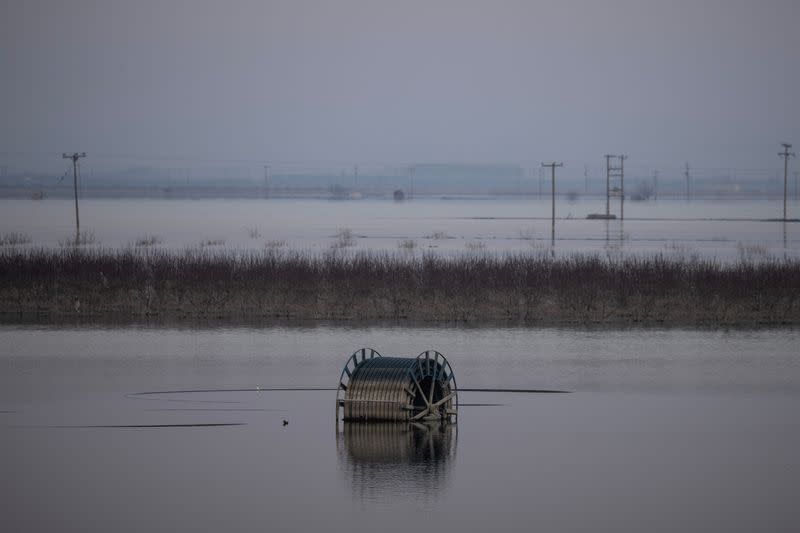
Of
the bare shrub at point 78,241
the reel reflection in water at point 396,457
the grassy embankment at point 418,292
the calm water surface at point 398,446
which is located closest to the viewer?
the calm water surface at point 398,446

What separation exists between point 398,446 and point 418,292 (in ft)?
63.5

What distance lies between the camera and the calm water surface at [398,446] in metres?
14.6

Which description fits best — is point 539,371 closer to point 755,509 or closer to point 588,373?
point 588,373

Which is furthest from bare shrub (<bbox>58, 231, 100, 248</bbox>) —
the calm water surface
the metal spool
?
the metal spool

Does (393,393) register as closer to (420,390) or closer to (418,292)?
(420,390)

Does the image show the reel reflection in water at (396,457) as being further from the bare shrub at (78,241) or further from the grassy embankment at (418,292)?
the bare shrub at (78,241)

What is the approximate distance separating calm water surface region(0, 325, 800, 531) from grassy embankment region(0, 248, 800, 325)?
7.65 meters

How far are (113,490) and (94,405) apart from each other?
564 centimetres

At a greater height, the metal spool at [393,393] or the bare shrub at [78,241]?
the bare shrub at [78,241]

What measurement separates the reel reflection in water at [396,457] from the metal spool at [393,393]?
0.60 feet

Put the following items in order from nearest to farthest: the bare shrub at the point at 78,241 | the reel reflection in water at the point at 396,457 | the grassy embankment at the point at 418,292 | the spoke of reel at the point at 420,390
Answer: the reel reflection in water at the point at 396,457 → the spoke of reel at the point at 420,390 → the grassy embankment at the point at 418,292 → the bare shrub at the point at 78,241

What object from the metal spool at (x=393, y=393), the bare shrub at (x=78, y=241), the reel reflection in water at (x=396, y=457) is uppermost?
the bare shrub at (x=78, y=241)

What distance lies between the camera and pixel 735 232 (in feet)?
294

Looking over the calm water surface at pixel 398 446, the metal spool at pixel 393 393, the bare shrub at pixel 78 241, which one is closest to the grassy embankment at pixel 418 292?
the calm water surface at pixel 398 446
